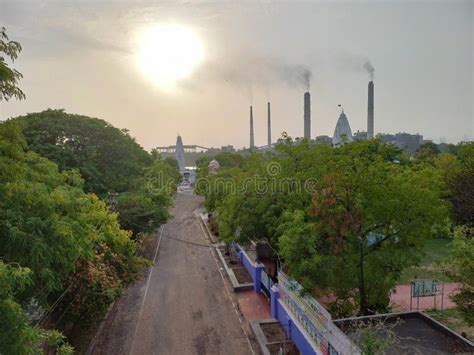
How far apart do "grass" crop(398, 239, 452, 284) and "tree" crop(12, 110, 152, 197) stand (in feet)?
46.6

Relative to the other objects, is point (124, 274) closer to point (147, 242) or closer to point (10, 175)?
point (10, 175)

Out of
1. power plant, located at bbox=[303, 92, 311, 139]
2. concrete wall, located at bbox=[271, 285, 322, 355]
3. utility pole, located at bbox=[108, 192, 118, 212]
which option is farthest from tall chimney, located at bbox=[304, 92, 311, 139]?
concrete wall, located at bbox=[271, 285, 322, 355]

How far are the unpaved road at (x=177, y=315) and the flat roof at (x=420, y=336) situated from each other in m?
4.03

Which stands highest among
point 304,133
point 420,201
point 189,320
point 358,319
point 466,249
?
point 304,133

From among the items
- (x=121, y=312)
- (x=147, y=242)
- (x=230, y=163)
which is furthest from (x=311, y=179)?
(x=230, y=163)

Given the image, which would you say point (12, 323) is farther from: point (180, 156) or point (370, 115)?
point (180, 156)

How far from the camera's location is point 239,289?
48.9 feet

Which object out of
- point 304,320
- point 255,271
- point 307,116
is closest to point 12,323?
point 304,320

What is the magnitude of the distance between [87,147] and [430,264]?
1779cm

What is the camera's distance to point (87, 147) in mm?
17656

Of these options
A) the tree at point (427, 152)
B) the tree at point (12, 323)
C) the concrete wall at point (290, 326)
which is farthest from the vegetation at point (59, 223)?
the tree at point (427, 152)

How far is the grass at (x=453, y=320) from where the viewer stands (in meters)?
10.2

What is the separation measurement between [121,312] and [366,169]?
33.1ft

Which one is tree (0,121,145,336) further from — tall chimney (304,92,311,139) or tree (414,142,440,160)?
tree (414,142,440,160)
